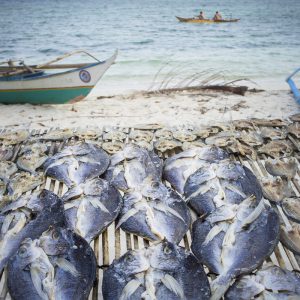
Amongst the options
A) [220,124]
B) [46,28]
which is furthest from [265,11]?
[220,124]

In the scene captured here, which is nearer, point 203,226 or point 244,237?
point 244,237

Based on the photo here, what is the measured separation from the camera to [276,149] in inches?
193

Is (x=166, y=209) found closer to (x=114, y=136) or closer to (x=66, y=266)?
(x=66, y=266)

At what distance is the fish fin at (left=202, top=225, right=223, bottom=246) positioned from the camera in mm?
2850

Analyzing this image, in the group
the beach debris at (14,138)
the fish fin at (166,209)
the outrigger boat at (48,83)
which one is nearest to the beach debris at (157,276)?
the fish fin at (166,209)

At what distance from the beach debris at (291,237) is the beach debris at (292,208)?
28 cm

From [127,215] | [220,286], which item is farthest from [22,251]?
[220,286]

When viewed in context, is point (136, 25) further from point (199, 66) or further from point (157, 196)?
point (157, 196)

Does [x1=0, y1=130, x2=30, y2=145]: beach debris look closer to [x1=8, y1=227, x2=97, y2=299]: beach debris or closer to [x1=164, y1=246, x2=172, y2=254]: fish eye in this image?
[x1=8, y1=227, x2=97, y2=299]: beach debris

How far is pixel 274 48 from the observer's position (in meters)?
18.1

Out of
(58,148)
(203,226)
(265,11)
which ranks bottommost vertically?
(265,11)

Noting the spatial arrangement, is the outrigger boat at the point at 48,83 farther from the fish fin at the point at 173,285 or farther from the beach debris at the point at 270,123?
the fish fin at the point at 173,285

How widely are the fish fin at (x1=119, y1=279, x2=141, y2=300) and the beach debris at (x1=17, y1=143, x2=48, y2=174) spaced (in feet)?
8.38

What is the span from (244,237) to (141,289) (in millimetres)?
1022
